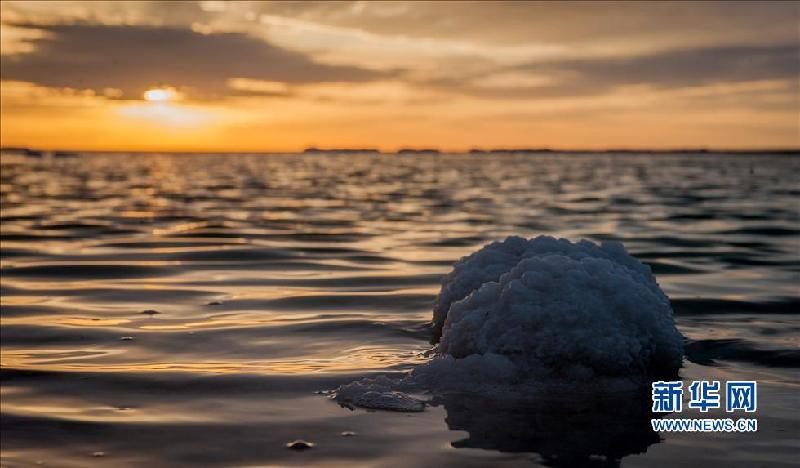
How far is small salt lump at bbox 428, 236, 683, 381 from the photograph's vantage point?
18.4 ft

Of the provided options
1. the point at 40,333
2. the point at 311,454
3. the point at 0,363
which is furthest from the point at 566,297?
the point at 40,333

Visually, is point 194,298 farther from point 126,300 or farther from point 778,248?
→ point 778,248

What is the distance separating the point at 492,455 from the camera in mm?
4332

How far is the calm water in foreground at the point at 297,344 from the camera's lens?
4492 mm

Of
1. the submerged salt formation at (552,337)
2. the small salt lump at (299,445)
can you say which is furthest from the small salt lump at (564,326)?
the small salt lump at (299,445)

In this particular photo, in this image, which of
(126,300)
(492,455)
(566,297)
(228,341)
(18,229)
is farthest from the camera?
(18,229)

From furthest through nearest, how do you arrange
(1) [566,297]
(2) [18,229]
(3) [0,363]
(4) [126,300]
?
(2) [18,229] → (4) [126,300] → (3) [0,363] → (1) [566,297]

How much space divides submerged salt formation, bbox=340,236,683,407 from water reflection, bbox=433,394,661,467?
0.25m

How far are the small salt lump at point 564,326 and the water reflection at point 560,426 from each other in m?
0.32

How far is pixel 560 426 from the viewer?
15.7ft

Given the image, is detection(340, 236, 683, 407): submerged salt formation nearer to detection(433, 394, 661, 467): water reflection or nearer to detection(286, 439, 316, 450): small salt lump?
detection(433, 394, 661, 467): water reflection

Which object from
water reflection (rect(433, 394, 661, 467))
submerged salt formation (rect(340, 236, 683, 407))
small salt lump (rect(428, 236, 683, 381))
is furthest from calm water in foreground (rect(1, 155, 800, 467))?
small salt lump (rect(428, 236, 683, 381))

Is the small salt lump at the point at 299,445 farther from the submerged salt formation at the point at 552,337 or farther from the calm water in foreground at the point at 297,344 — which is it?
the submerged salt formation at the point at 552,337

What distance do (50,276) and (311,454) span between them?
896 centimetres
